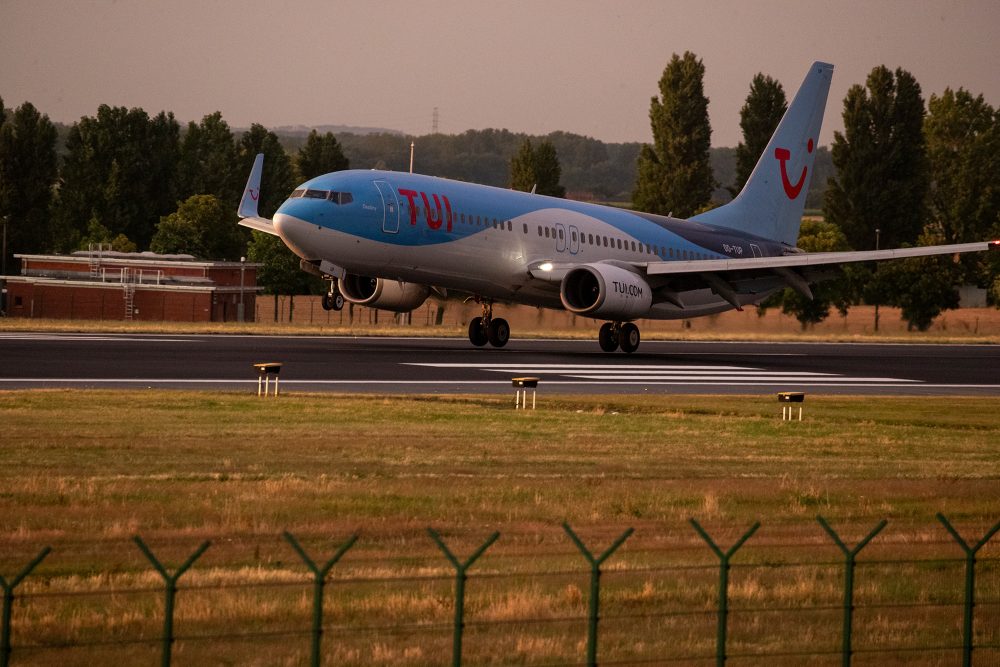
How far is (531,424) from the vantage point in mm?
25734

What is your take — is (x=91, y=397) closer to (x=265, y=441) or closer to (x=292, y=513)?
(x=265, y=441)

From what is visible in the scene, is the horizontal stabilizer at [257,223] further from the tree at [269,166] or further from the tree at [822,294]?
the tree at [269,166]

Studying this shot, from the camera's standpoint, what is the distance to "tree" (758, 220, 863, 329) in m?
87.6

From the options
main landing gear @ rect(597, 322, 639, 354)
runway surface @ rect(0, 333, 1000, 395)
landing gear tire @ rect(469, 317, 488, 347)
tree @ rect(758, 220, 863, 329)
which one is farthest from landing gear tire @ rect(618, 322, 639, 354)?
tree @ rect(758, 220, 863, 329)

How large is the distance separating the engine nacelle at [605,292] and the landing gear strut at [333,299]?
6.34 metres

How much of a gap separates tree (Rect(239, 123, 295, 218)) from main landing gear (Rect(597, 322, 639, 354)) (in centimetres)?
7847

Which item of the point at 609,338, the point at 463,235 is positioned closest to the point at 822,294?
the point at 609,338

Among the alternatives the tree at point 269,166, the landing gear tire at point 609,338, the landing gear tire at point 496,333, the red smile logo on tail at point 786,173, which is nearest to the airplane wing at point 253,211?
the landing gear tire at point 496,333

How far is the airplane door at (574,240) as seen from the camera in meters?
44.9

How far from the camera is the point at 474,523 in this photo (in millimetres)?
16031

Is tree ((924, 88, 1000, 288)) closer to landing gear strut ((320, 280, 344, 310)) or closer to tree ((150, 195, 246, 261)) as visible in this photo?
tree ((150, 195, 246, 261))

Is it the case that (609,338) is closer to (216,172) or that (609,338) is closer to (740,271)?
(740,271)

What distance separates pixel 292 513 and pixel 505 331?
3026 centimetres

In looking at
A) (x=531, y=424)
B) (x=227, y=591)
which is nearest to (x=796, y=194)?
(x=531, y=424)
